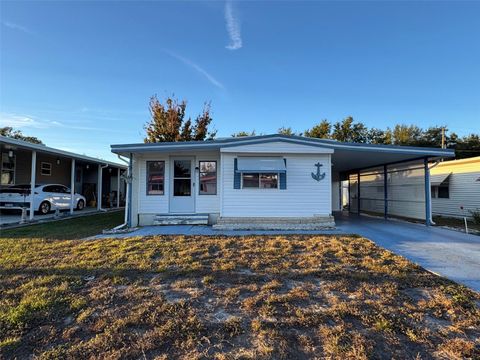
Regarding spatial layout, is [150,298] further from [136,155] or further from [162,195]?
[136,155]

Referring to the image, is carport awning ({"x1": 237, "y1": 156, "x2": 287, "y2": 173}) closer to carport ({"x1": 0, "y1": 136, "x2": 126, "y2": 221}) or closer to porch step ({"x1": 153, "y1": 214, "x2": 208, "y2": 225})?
porch step ({"x1": 153, "y1": 214, "x2": 208, "y2": 225})

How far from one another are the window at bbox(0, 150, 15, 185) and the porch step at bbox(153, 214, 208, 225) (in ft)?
28.9

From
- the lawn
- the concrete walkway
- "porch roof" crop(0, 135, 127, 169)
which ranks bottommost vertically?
the lawn

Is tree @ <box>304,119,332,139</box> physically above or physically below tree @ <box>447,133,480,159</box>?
above

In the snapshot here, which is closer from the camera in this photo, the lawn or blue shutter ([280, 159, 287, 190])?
the lawn

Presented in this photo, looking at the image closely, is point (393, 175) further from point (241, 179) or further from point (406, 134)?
point (406, 134)

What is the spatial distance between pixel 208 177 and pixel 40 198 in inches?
334

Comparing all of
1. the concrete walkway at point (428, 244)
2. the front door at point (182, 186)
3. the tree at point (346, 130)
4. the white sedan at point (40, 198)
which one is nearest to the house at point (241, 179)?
the front door at point (182, 186)

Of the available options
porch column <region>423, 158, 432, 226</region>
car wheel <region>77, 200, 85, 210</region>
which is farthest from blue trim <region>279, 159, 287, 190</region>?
car wheel <region>77, 200, 85, 210</region>

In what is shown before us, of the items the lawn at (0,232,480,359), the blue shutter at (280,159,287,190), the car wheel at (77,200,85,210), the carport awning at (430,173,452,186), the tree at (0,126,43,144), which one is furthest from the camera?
the tree at (0,126,43,144)

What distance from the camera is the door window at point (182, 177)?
9812mm

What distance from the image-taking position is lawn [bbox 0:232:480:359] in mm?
2379

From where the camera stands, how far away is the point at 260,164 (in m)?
8.91

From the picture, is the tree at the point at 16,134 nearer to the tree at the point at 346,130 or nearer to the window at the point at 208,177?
the window at the point at 208,177
